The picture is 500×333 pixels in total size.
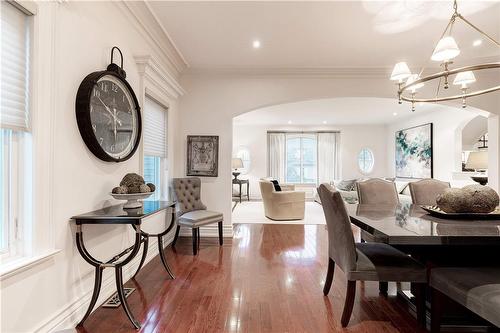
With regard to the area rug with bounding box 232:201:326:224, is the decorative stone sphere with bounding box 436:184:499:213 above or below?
above

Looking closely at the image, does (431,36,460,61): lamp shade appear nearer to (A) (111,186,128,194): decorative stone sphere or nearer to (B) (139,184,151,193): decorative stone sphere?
(B) (139,184,151,193): decorative stone sphere

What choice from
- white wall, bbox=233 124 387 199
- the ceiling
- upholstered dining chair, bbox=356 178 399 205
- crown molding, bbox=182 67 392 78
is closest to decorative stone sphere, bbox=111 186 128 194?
the ceiling

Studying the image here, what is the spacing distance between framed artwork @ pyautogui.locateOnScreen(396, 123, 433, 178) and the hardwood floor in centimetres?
517

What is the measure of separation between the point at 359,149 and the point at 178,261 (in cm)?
796

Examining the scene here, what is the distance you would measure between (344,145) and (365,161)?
980 mm

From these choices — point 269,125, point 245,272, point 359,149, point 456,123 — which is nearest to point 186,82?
point 245,272

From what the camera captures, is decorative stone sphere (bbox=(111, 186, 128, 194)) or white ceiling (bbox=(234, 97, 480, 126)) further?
white ceiling (bbox=(234, 97, 480, 126))

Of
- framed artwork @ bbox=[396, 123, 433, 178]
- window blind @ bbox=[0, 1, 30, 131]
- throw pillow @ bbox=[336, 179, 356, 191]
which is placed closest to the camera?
window blind @ bbox=[0, 1, 30, 131]

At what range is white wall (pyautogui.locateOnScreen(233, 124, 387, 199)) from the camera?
9352 mm

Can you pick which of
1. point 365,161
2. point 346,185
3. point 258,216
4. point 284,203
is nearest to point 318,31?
point 284,203

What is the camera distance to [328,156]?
30.9 feet

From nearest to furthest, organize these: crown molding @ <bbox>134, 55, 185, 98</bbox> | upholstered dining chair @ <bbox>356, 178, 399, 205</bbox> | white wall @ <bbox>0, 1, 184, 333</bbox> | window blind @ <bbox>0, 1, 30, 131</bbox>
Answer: window blind @ <bbox>0, 1, 30, 131</bbox>
white wall @ <bbox>0, 1, 184, 333</bbox>
crown molding @ <bbox>134, 55, 185, 98</bbox>
upholstered dining chair @ <bbox>356, 178, 399, 205</bbox>

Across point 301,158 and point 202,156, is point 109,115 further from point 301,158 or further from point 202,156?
point 301,158

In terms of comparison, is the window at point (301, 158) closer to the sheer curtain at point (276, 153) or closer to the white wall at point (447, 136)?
the sheer curtain at point (276, 153)
